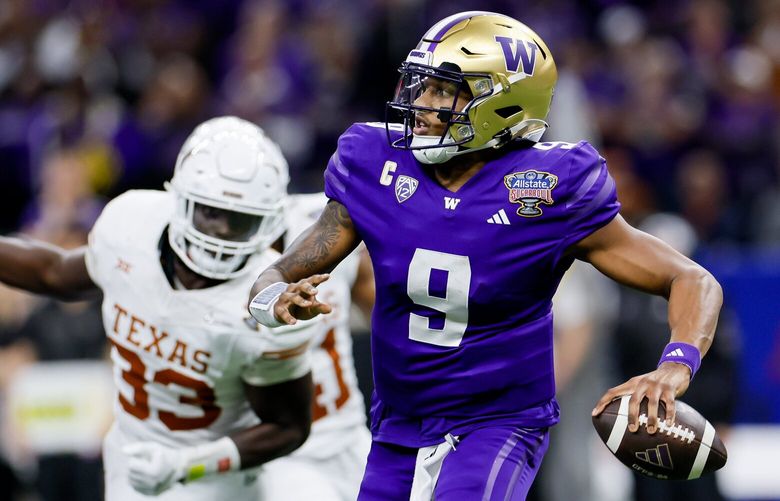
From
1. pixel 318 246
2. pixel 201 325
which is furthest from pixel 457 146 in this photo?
pixel 201 325

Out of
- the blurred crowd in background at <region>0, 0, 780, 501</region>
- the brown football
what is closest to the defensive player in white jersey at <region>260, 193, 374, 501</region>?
the brown football

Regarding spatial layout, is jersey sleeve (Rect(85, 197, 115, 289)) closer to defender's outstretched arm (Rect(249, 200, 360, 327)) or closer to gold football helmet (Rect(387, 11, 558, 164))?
defender's outstretched arm (Rect(249, 200, 360, 327))

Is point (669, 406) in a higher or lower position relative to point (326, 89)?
higher

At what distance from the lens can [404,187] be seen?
3.87 metres

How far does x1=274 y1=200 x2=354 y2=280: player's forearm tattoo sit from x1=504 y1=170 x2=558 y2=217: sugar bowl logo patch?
50 cm

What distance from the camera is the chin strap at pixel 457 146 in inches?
151

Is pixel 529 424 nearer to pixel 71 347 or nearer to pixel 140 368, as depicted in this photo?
pixel 140 368

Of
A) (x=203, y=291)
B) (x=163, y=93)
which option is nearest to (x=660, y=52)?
(x=163, y=93)

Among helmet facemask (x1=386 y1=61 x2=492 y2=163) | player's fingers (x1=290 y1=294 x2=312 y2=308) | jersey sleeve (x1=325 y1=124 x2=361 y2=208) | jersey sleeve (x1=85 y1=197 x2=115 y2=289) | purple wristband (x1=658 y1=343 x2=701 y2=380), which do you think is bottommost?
jersey sleeve (x1=85 y1=197 x2=115 y2=289)

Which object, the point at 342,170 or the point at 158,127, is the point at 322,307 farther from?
the point at 158,127

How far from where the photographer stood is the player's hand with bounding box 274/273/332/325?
3559 mm

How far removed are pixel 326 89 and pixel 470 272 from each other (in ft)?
20.8

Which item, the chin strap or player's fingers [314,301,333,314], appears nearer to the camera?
player's fingers [314,301,333,314]

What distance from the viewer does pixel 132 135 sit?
9453 millimetres
